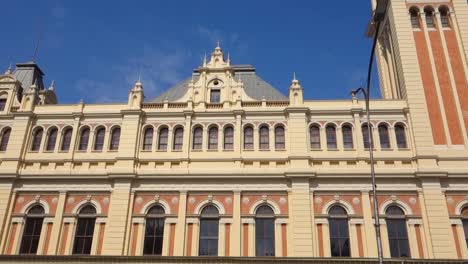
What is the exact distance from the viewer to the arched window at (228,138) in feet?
102

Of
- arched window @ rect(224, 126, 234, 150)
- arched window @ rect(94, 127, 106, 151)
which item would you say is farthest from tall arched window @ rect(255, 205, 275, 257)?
arched window @ rect(94, 127, 106, 151)

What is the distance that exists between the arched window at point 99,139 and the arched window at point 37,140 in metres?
4.17

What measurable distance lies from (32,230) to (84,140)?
23.3ft

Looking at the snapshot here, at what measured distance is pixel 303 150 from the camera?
29719mm

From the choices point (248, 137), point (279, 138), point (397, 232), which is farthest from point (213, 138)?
point (397, 232)

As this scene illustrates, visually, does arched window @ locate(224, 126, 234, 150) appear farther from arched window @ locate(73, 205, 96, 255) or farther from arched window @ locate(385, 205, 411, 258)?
arched window @ locate(385, 205, 411, 258)

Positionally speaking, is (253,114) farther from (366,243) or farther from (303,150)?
(366,243)

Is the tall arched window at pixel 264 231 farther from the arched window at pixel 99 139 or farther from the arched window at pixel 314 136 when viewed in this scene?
the arched window at pixel 99 139

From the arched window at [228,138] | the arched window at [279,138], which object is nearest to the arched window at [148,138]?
the arched window at [228,138]

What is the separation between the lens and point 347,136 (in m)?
30.9

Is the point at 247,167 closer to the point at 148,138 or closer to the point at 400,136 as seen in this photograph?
the point at 148,138

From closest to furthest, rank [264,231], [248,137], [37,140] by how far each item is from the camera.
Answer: [264,231], [248,137], [37,140]

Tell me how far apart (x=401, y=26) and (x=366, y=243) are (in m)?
17.5

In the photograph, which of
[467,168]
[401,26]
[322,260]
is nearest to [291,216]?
[322,260]
